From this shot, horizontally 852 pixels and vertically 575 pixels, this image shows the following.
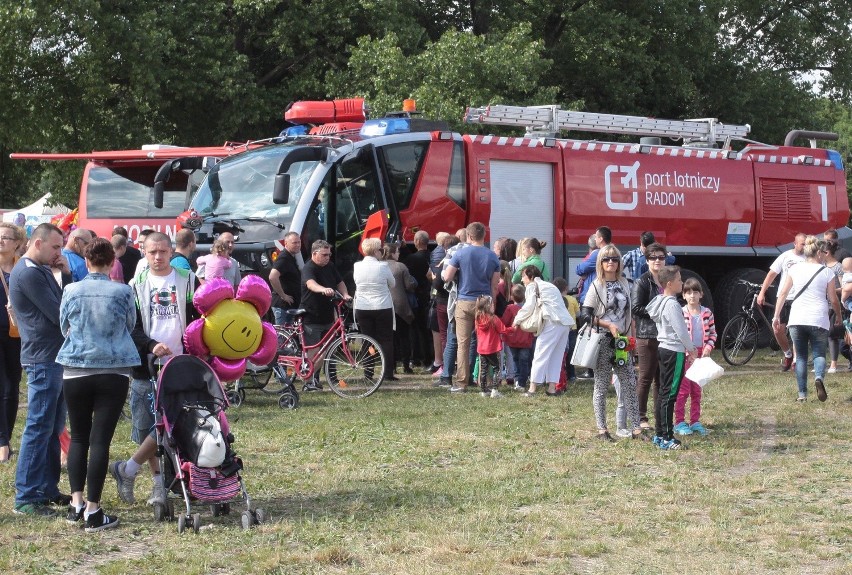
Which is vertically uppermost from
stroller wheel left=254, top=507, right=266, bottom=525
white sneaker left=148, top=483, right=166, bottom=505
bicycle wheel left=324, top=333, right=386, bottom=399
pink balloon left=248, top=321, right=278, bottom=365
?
pink balloon left=248, top=321, right=278, bottom=365

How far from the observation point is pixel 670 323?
10023 mm

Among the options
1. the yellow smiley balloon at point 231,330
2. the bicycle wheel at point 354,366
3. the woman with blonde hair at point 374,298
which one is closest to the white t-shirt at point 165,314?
the yellow smiley balloon at point 231,330

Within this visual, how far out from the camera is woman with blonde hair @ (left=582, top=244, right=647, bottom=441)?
1034 cm

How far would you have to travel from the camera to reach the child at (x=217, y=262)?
42.4 feet

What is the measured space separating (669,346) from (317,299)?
467cm

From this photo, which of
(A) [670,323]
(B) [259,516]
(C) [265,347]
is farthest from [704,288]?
(B) [259,516]

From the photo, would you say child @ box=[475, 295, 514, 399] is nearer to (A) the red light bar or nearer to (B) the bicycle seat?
(B) the bicycle seat

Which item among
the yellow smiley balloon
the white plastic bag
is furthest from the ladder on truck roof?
the yellow smiley balloon

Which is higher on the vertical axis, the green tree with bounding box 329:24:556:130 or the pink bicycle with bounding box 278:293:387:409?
the green tree with bounding box 329:24:556:130

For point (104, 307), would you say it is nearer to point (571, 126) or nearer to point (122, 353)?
point (122, 353)

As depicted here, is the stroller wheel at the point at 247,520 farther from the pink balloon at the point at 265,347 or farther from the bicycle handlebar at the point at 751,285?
the bicycle handlebar at the point at 751,285

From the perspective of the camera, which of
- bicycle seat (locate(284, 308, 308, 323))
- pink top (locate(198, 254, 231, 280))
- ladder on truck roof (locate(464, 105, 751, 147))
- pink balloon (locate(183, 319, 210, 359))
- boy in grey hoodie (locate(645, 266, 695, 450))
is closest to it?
pink balloon (locate(183, 319, 210, 359))

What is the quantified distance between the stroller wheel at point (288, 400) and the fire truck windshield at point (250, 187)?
11.2ft

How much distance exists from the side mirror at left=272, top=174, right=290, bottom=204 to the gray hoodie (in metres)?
5.93
